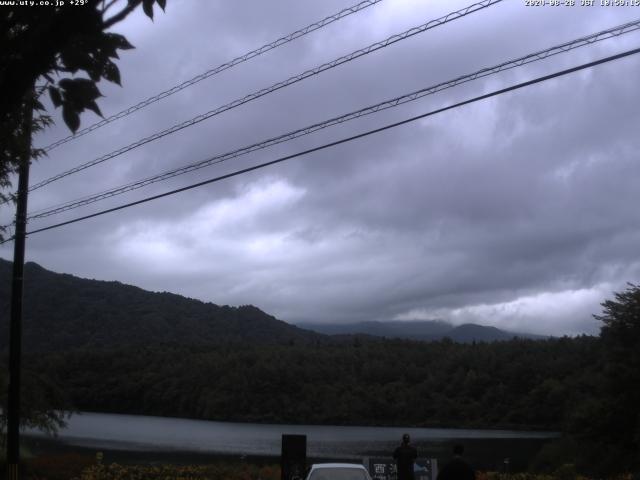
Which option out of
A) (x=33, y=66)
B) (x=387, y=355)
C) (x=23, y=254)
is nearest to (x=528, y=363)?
(x=387, y=355)

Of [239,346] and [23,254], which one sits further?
[239,346]

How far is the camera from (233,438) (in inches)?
2557

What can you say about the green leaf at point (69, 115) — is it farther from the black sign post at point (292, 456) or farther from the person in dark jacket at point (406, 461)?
the black sign post at point (292, 456)

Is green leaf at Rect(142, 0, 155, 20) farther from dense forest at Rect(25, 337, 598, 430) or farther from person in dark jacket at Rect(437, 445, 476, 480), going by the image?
dense forest at Rect(25, 337, 598, 430)

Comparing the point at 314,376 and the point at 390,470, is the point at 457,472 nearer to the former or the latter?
the point at 390,470

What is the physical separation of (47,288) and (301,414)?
1797 inches

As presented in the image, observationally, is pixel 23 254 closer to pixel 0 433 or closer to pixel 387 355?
pixel 0 433

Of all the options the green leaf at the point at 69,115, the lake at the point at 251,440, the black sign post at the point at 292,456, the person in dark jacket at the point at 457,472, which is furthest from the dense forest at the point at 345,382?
the green leaf at the point at 69,115

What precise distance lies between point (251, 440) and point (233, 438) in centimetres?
270

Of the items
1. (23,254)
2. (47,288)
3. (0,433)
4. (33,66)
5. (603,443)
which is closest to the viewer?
(33,66)

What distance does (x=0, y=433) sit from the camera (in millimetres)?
24562

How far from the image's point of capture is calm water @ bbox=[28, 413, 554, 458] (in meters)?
49.0

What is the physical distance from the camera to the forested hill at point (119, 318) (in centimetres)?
10906

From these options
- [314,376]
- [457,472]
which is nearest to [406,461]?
[457,472]
